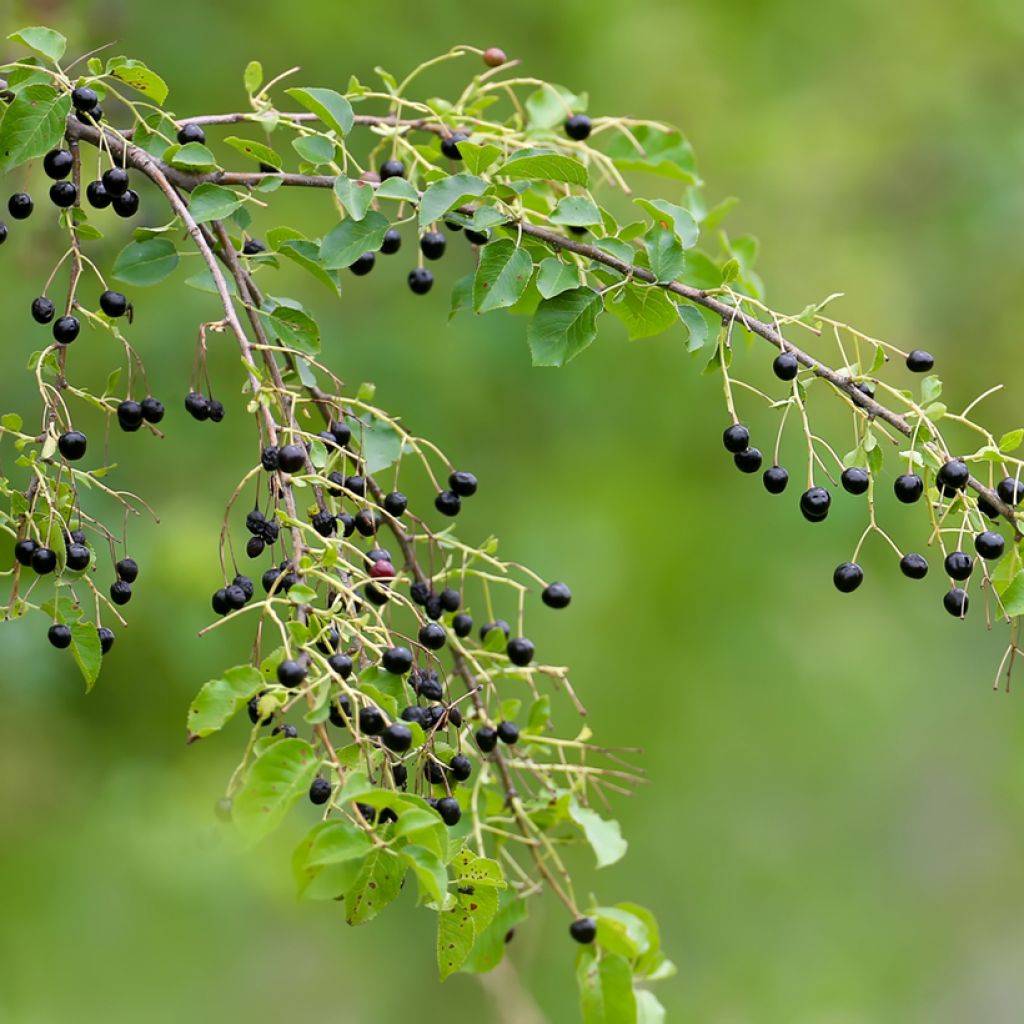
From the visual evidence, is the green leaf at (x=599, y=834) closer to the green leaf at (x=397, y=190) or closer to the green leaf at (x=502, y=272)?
the green leaf at (x=502, y=272)

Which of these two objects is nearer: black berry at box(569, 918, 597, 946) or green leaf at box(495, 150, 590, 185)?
green leaf at box(495, 150, 590, 185)

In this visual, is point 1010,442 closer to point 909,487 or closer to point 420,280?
point 909,487

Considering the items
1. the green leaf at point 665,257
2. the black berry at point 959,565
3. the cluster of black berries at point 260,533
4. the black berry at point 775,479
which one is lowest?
the cluster of black berries at point 260,533

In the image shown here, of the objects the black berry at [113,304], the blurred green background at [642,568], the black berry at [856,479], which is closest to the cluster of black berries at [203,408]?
the black berry at [113,304]

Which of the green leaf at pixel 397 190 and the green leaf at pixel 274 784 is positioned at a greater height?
the green leaf at pixel 397 190

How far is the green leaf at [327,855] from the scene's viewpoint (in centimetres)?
133

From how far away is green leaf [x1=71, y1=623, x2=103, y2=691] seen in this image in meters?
1.80

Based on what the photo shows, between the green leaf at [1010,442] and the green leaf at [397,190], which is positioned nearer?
the green leaf at [1010,442]

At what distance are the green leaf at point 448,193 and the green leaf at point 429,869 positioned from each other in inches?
30.9

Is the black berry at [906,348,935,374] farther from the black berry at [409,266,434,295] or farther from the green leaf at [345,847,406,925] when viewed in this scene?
the green leaf at [345,847,406,925]

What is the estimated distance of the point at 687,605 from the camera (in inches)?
234

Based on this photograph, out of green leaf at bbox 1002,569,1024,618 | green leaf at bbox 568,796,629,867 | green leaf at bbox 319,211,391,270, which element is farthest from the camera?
green leaf at bbox 568,796,629,867

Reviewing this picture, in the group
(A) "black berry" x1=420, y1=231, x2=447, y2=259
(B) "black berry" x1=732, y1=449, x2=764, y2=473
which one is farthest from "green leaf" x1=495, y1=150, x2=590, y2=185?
(B) "black berry" x1=732, y1=449, x2=764, y2=473

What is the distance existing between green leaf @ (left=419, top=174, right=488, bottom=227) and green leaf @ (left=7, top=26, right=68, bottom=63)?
1.61 ft
